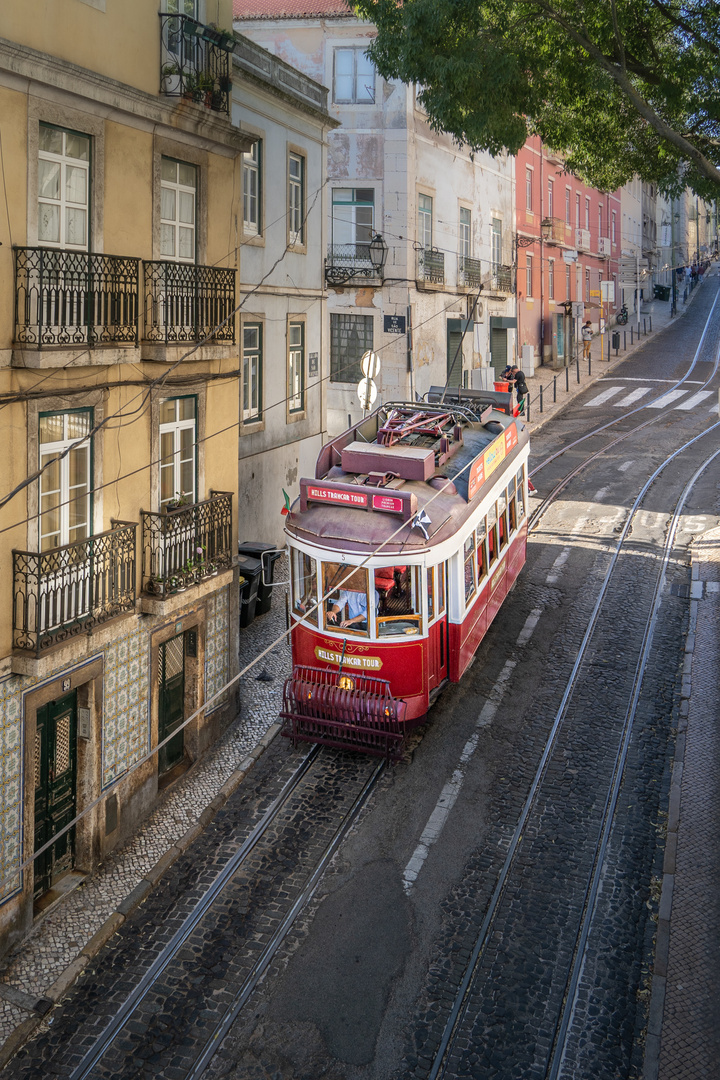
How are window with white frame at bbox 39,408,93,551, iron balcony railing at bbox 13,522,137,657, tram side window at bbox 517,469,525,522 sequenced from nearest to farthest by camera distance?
iron balcony railing at bbox 13,522,137,657 → window with white frame at bbox 39,408,93,551 → tram side window at bbox 517,469,525,522

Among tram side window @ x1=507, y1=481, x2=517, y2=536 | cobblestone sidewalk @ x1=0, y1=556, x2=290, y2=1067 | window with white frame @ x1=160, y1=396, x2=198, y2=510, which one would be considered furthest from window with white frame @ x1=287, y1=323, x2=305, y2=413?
window with white frame @ x1=160, y1=396, x2=198, y2=510

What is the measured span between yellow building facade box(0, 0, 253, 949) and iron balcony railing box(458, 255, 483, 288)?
709 inches

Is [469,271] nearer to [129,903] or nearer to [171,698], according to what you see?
[171,698]

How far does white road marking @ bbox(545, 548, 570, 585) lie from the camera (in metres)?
18.2

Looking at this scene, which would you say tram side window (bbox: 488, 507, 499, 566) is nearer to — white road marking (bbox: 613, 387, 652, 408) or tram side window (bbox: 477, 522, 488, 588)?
tram side window (bbox: 477, 522, 488, 588)

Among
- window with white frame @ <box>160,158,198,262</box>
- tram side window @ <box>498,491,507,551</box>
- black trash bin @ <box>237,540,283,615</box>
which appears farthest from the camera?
black trash bin @ <box>237,540,283,615</box>

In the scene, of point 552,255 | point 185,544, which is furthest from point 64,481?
point 552,255

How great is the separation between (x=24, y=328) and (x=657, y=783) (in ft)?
27.3

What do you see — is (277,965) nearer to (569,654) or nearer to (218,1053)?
(218,1053)

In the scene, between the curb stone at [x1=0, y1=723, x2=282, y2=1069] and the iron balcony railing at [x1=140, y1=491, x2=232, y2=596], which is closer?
the curb stone at [x1=0, y1=723, x2=282, y2=1069]

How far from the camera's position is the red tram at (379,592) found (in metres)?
11.9

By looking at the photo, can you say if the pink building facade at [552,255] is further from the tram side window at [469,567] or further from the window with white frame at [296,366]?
the tram side window at [469,567]

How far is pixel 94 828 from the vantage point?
10.8m

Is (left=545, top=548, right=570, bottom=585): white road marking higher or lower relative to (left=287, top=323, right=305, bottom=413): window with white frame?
lower
